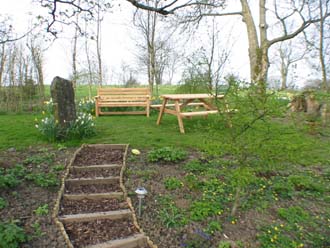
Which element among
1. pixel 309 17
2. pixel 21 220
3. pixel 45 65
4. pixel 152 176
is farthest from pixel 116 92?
pixel 309 17

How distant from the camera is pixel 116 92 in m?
9.24

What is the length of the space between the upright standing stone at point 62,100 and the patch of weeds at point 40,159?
117 centimetres

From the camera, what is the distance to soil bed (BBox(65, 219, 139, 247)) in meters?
2.31

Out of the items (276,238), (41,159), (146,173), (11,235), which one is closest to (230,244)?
(276,238)

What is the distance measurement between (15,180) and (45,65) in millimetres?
8030

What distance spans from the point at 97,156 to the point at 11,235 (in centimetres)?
224

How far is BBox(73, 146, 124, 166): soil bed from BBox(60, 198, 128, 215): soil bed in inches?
41.2

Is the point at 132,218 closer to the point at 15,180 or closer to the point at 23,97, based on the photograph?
the point at 15,180

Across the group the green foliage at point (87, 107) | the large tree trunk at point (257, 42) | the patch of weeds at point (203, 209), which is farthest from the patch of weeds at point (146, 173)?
the large tree trunk at point (257, 42)

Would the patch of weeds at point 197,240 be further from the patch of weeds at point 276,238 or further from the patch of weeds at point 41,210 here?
the patch of weeds at point 41,210

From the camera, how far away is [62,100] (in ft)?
17.4

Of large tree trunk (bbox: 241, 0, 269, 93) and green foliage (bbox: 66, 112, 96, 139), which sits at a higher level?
large tree trunk (bbox: 241, 0, 269, 93)

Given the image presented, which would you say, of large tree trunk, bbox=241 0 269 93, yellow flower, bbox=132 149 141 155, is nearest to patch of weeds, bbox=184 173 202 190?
yellow flower, bbox=132 149 141 155

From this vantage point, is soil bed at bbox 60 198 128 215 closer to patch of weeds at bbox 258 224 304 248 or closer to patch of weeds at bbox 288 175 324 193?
patch of weeds at bbox 258 224 304 248
